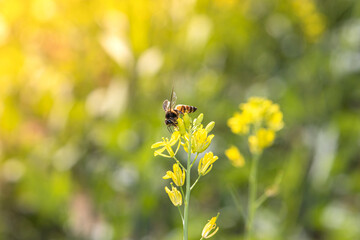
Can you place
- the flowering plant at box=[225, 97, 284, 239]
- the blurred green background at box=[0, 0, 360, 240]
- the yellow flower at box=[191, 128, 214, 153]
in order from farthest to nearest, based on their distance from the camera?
the blurred green background at box=[0, 0, 360, 240]
the flowering plant at box=[225, 97, 284, 239]
the yellow flower at box=[191, 128, 214, 153]

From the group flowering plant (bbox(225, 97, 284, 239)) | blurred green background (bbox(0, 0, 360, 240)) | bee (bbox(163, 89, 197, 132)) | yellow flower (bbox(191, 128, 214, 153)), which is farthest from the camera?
blurred green background (bbox(0, 0, 360, 240))

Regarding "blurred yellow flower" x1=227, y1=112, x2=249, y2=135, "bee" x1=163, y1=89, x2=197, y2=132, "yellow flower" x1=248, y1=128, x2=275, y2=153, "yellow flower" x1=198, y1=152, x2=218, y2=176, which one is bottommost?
"yellow flower" x1=198, y1=152, x2=218, y2=176

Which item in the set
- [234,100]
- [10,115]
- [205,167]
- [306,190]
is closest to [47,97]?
[10,115]

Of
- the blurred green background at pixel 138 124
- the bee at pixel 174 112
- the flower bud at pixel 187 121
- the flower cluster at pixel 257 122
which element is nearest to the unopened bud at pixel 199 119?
the flower bud at pixel 187 121

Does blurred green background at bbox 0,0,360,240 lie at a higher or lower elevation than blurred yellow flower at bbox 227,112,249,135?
higher

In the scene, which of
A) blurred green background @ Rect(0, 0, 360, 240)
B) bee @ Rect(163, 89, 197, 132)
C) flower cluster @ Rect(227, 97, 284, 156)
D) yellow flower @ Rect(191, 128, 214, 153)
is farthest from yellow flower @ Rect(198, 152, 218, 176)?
blurred green background @ Rect(0, 0, 360, 240)

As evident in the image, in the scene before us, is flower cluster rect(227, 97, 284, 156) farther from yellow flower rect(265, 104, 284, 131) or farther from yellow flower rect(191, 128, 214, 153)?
yellow flower rect(191, 128, 214, 153)
